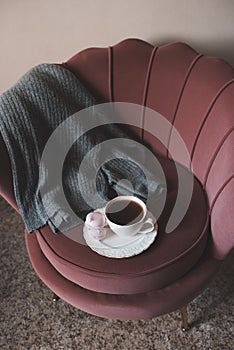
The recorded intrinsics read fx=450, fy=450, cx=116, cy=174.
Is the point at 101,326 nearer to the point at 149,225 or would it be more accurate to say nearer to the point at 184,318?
the point at 184,318

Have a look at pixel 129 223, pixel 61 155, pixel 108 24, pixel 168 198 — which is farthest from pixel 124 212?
pixel 108 24

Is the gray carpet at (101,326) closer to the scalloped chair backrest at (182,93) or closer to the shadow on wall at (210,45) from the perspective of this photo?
the scalloped chair backrest at (182,93)

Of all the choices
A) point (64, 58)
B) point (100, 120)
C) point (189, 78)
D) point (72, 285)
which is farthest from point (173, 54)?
point (72, 285)

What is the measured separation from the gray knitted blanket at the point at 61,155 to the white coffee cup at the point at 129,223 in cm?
8

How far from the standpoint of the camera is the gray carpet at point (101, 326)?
1245 mm

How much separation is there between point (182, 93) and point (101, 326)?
70 cm

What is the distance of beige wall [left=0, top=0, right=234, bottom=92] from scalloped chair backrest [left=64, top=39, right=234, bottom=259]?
0.11m

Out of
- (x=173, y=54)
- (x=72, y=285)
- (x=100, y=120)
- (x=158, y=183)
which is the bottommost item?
(x=72, y=285)

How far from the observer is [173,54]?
4.09 feet

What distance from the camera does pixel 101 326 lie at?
50.8 inches

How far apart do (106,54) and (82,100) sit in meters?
0.15

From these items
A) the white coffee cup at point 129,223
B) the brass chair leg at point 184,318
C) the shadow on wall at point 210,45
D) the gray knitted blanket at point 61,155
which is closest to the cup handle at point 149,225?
the white coffee cup at point 129,223

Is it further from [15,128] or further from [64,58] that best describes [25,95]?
[64,58]

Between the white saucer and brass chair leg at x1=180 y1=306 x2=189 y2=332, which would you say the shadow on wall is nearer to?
the white saucer
